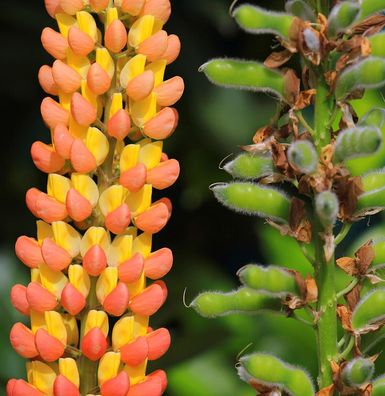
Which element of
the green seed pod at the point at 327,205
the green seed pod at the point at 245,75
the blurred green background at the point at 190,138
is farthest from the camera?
the blurred green background at the point at 190,138

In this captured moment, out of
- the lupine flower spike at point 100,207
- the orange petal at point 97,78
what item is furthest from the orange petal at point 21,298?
the orange petal at point 97,78

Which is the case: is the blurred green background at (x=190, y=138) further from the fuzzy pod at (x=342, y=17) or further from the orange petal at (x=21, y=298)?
the fuzzy pod at (x=342, y=17)

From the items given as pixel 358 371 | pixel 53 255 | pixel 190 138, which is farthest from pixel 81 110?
pixel 190 138

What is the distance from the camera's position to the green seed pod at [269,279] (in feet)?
3.22

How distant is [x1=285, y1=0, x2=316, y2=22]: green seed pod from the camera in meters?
0.98

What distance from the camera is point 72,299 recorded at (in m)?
1.05

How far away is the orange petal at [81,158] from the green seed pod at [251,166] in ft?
0.42

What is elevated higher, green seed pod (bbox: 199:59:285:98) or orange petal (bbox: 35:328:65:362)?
green seed pod (bbox: 199:59:285:98)

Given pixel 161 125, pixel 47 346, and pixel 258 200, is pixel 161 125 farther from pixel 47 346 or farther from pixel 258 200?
pixel 47 346

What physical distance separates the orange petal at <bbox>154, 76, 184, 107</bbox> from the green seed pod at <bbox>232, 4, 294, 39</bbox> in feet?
0.30

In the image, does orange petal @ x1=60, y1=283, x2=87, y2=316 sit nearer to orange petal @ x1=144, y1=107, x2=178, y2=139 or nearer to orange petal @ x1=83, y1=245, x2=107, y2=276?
orange petal @ x1=83, y1=245, x2=107, y2=276

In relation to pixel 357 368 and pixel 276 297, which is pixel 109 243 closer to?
pixel 276 297

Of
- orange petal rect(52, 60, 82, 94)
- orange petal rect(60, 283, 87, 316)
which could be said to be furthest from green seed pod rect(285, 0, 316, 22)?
orange petal rect(60, 283, 87, 316)

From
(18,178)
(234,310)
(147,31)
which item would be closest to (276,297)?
(234,310)
